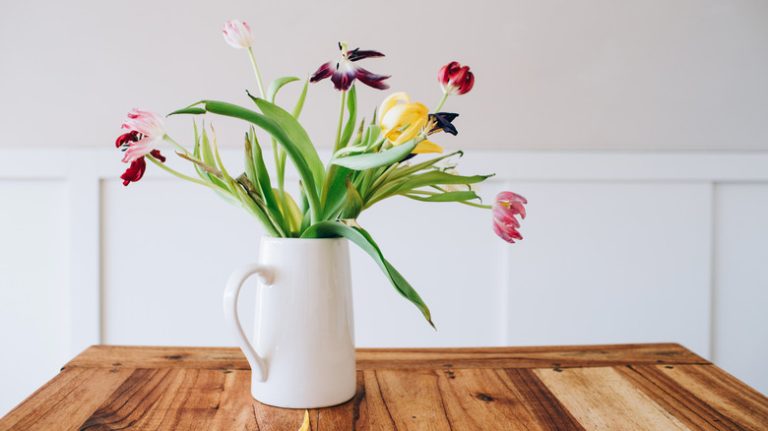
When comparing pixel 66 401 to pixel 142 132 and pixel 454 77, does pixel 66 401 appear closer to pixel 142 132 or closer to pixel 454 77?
pixel 142 132

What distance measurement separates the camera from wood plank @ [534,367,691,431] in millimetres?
604

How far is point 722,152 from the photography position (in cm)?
137

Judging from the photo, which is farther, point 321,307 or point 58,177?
point 58,177

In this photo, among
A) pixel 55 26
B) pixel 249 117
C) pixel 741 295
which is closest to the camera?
pixel 249 117

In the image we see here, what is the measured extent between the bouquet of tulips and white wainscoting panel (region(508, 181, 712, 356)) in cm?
73

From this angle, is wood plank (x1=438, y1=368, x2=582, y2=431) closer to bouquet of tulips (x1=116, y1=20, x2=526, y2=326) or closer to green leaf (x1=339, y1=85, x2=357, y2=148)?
bouquet of tulips (x1=116, y1=20, x2=526, y2=326)

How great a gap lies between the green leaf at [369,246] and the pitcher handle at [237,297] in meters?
0.06

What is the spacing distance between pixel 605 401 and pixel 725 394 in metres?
0.14

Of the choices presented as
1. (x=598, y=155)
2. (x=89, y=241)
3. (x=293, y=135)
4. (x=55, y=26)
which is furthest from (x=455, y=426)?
(x=55, y=26)

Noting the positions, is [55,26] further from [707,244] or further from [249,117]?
[707,244]

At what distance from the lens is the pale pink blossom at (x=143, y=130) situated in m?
0.54

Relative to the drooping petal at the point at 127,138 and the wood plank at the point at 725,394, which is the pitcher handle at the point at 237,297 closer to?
the drooping petal at the point at 127,138

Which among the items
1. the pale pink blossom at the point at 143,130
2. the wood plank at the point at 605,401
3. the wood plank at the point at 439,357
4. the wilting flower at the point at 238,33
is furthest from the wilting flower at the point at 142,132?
the wood plank at the point at 605,401

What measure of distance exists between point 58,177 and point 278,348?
93 cm
